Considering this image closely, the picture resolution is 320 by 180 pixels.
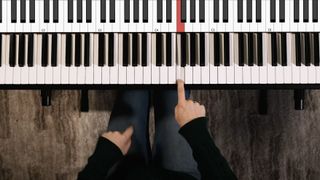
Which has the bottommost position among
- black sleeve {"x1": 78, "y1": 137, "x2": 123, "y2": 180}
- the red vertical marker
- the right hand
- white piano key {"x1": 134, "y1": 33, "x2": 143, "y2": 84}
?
black sleeve {"x1": 78, "y1": 137, "x2": 123, "y2": 180}

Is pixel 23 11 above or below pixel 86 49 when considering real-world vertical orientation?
above

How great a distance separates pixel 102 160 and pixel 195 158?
0.39 meters

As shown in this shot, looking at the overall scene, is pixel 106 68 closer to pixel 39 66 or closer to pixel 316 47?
pixel 39 66

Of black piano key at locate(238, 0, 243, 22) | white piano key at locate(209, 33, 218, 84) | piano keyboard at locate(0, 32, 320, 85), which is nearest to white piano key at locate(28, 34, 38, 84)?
piano keyboard at locate(0, 32, 320, 85)

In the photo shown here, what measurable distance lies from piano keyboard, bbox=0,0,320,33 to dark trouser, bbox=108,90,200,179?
452 millimetres

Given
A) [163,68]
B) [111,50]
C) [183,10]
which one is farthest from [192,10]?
[111,50]

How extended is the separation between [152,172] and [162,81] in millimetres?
372

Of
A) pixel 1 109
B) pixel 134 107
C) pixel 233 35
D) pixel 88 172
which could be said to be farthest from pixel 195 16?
pixel 1 109

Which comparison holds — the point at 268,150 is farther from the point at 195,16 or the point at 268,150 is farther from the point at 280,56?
the point at 195,16

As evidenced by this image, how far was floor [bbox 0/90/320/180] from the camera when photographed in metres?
2.23

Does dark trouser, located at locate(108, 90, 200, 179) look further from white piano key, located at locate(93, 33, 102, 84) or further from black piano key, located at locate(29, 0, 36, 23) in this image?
black piano key, located at locate(29, 0, 36, 23)

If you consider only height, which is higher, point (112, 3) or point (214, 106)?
point (112, 3)

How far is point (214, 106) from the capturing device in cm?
223

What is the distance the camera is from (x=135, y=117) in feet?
6.38
